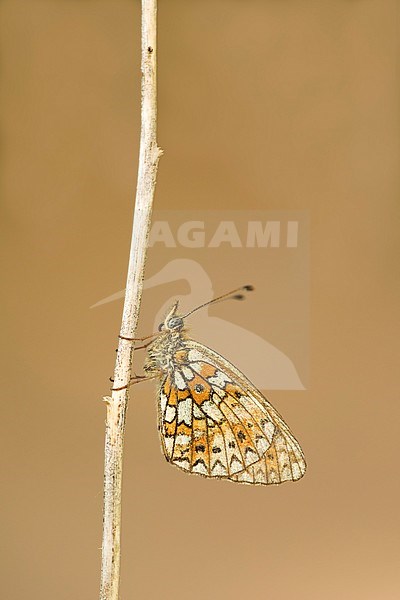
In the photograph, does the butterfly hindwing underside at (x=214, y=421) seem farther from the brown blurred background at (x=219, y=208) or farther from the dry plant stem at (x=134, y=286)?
the brown blurred background at (x=219, y=208)

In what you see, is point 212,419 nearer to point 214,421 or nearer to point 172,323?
point 214,421

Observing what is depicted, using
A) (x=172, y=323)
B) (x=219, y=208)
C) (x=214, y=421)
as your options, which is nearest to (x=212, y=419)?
(x=214, y=421)

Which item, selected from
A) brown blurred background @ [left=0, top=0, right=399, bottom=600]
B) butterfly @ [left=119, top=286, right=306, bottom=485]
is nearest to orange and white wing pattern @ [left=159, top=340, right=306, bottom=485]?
butterfly @ [left=119, top=286, right=306, bottom=485]
